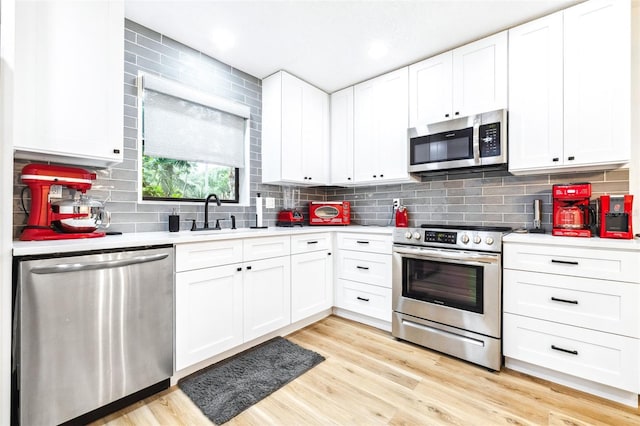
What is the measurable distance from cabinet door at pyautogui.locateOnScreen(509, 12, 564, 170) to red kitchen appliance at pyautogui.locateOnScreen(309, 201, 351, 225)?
1682mm

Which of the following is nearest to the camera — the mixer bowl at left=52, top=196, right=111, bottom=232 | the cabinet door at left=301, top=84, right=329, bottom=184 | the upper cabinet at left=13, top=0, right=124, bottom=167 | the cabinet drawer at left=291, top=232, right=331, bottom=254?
the upper cabinet at left=13, top=0, right=124, bottom=167

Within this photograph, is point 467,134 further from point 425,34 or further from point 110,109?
point 110,109

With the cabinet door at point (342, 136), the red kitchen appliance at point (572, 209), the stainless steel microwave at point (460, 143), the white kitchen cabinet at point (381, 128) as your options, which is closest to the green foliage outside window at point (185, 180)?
the cabinet door at point (342, 136)

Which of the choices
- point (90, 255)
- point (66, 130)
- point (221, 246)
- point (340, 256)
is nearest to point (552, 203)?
point (340, 256)

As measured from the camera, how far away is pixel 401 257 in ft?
8.41

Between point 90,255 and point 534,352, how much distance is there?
9.17 feet

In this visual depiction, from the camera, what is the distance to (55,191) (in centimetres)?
172

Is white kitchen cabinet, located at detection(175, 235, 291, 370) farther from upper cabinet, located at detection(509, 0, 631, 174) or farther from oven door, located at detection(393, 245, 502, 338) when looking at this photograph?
upper cabinet, located at detection(509, 0, 631, 174)

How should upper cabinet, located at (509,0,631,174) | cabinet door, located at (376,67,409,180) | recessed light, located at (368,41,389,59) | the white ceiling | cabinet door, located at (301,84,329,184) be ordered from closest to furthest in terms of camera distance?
upper cabinet, located at (509,0,631,174) → the white ceiling → recessed light, located at (368,41,389,59) → cabinet door, located at (376,67,409,180) → cabinet door, located at (301,84,329,184)

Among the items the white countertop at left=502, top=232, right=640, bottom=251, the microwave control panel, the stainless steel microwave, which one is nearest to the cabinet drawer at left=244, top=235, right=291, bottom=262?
the stainless steel microwave

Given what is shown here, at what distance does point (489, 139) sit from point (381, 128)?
1086mm

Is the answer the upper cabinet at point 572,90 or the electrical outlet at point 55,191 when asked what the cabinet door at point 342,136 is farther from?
the electrical outlet at point 55,191

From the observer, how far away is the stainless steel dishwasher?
4.40 ft

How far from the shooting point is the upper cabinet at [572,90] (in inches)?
75.8
